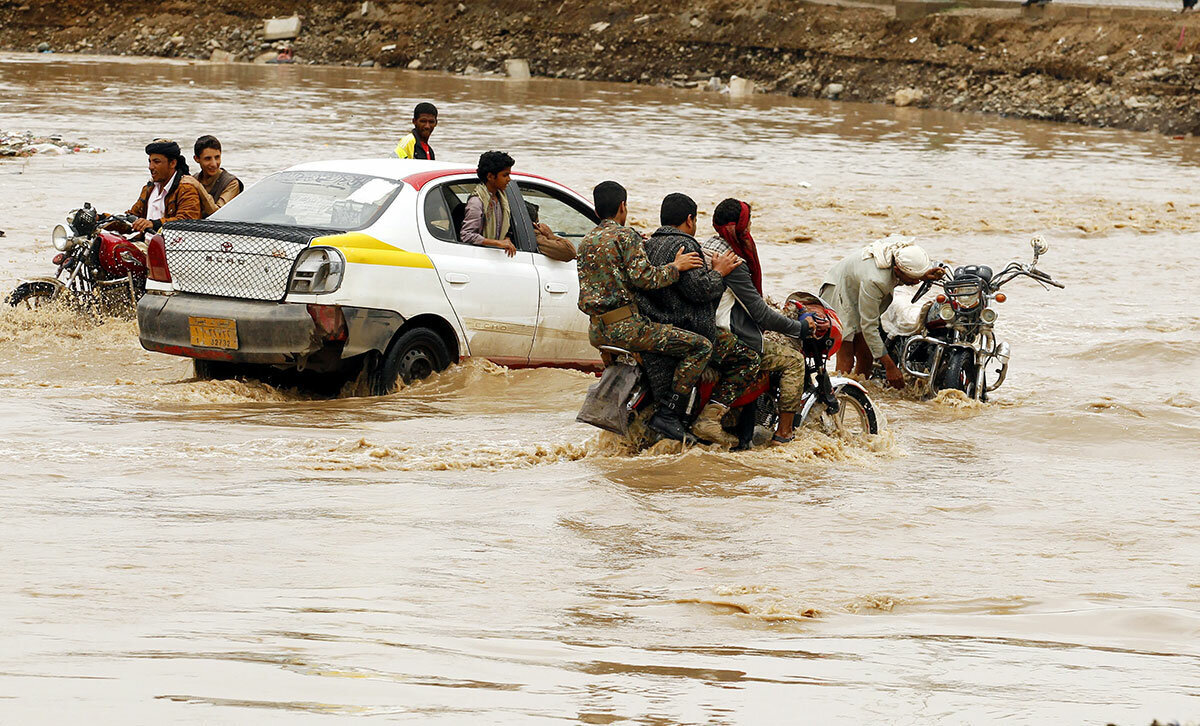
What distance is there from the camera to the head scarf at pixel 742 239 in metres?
7.74

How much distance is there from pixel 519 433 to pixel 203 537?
2.99 m

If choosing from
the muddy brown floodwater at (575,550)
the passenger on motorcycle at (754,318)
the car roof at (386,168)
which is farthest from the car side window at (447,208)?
the passenger on motorcycle at (754,318)

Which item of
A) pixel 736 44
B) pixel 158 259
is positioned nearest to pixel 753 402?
pixel 158 259

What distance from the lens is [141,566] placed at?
17.8ft

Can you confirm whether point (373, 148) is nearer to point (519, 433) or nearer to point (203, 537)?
point (519, 433)

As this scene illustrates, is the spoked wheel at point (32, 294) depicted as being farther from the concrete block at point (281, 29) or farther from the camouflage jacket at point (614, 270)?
the concrete block at point (281, 29)

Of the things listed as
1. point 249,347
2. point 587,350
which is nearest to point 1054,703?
point 249,347

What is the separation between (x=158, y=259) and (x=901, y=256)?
4.56 m

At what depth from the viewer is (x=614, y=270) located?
760 cm

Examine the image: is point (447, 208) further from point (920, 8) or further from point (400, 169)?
point (920, 8)

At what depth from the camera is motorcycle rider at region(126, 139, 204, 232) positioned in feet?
35.7

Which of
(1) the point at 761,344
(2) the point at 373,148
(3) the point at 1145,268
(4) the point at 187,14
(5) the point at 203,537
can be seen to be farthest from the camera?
(4) the point at 187,14

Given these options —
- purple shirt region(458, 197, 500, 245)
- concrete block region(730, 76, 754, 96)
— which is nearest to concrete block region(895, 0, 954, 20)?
concrete block region(730, 76, 754, 96)

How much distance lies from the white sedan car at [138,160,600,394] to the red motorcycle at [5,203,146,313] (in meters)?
2.22
